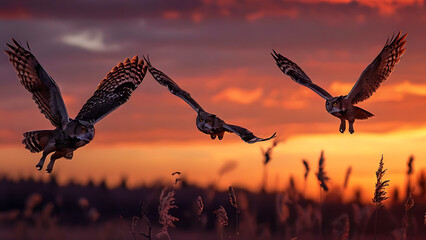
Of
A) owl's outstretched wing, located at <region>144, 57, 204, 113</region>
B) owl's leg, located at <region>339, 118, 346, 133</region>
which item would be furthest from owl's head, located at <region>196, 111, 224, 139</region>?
owl's leg, located at <region>339, 118, 346, 133</region>

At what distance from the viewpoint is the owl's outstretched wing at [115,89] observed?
32.5 ft

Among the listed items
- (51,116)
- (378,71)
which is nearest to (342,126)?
(378,71)

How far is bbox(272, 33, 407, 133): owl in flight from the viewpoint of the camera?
32.3ft

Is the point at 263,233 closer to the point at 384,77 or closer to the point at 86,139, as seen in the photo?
the point at 86,139

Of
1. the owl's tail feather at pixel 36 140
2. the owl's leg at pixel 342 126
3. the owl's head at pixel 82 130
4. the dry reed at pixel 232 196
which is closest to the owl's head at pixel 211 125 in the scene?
the owl's head at pixel 82 130

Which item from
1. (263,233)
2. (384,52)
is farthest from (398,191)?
(263,233)

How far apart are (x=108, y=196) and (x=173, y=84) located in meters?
7.65

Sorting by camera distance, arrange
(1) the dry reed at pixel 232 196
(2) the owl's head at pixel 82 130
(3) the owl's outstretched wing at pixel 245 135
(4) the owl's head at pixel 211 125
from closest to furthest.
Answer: (1) the dry reed at pixel 232 196, (3) the owl's outstretched wing at pixel 245 135, (4) the owl's head at pixel 211 125, (2) the owl's head at pixel 82 130

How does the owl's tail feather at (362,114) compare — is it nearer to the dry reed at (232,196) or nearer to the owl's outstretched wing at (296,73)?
the owl's outstretched wing at (296,73)

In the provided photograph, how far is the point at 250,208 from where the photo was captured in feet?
31.9

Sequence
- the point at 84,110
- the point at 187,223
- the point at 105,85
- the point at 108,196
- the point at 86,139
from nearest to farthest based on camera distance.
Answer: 1. the point at 86,139
2. the point at 84,110
3. the point at 105,85
4. the point at 187,223
5. the point at 108,196

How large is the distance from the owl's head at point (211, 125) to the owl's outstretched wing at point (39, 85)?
6.50 ft

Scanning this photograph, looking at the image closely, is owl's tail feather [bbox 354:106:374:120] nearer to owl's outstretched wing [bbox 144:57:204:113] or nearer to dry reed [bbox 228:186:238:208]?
owl's outstretched wing [bbox 144:57:204:113]

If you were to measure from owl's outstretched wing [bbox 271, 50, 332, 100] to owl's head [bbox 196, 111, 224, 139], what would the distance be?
2.21 metres
